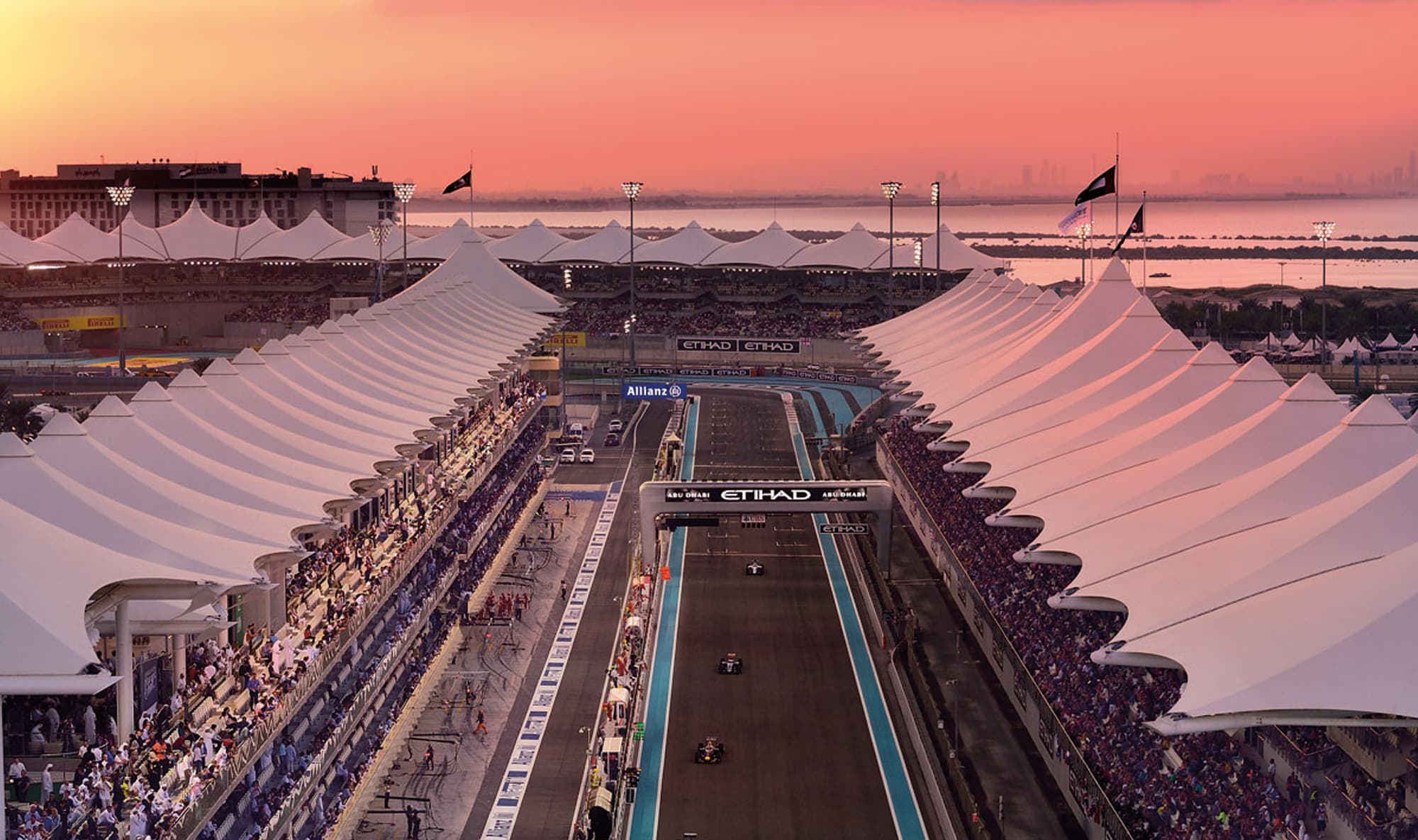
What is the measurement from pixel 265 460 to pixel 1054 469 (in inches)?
717

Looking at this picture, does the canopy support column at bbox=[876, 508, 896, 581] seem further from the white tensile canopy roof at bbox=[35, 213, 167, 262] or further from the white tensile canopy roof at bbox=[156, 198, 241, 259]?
the white tensile canopy roof at bbox=[156, 198, 241, 259]

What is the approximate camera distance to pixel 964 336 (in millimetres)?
69875

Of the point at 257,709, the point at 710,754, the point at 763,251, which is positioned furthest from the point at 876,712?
the point at 763,251

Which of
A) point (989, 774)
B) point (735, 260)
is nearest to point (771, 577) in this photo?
point (989, 774)

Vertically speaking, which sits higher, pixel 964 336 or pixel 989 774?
pixel 964 336

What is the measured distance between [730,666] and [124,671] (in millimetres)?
20590

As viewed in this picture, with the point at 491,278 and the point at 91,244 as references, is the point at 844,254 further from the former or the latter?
the point at 91,244

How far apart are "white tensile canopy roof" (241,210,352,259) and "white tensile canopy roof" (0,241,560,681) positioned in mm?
72581

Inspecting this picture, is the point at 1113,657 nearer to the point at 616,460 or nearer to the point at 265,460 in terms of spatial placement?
the point at 265,460

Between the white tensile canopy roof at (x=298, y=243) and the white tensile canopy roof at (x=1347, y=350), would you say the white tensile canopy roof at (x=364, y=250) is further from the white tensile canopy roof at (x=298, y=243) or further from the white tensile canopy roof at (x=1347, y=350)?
the white tensile canopy roof at (x=1347, y=350)

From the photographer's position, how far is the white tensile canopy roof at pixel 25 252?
11731 centimetres

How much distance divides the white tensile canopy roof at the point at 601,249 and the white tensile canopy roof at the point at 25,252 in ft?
114

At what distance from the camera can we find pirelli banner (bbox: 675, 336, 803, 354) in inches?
4060

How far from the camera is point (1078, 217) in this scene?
72750 millimetres
